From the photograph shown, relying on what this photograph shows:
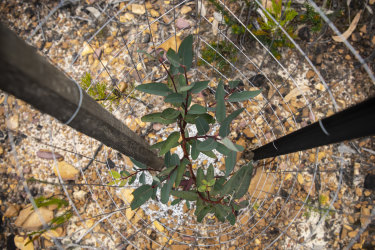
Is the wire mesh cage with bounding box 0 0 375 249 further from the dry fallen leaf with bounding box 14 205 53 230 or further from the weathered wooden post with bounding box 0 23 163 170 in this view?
the weathered wooden post with bounding box 0 23 163 170

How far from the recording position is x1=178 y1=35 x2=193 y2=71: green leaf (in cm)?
69

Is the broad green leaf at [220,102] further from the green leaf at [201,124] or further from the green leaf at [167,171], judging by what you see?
the green leaf at [167,171]

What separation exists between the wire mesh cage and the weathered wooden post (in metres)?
0.75

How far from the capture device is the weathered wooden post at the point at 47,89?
0.40 metres

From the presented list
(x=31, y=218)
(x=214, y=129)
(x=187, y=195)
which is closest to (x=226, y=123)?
(x=187, y=195)

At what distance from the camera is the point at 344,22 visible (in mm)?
1630

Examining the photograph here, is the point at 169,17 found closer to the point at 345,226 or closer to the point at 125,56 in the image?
the point at 125,56

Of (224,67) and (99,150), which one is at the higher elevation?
(224,67)

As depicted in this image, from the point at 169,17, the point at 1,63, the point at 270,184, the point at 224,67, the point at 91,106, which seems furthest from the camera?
the point at 169,17

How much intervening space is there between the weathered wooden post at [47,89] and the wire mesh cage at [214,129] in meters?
0.75

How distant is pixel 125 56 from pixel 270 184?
3.60 feet

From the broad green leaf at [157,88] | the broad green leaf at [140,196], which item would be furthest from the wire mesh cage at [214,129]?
the broad green leaf at [157,88]

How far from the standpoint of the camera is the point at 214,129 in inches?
57.6

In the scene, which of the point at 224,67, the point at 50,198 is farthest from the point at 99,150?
the point at 224,67
